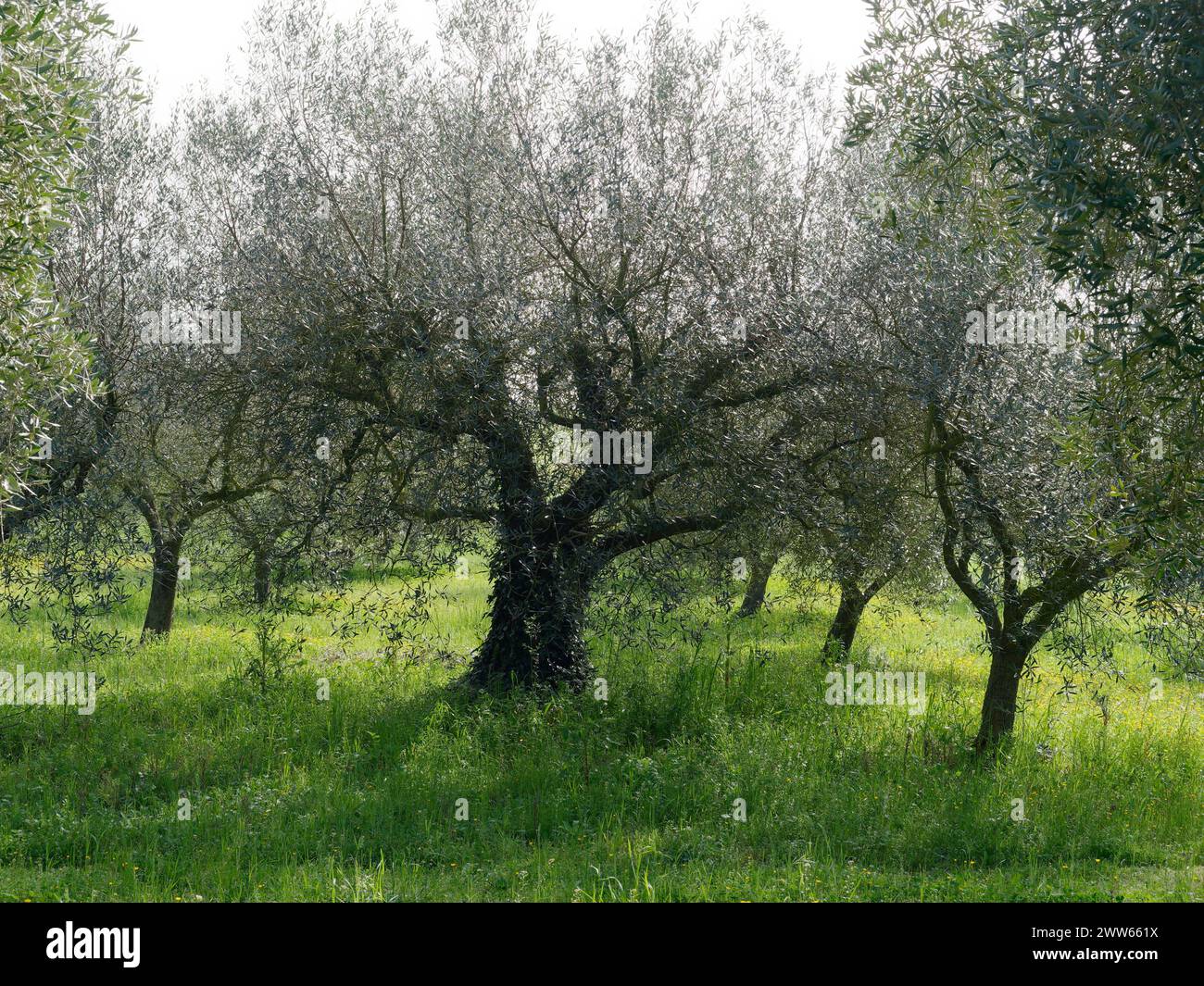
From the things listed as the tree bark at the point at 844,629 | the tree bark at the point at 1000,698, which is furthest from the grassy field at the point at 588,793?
the tree bark at the point at 844,629

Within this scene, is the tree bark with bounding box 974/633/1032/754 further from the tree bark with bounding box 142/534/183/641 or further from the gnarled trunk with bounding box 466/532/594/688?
the tree bark with bounding box 142/534/183/641

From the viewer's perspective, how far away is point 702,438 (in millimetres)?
10148

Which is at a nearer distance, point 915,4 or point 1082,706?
point 915,4

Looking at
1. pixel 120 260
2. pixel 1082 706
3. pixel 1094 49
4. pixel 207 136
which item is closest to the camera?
pixel 1094 49

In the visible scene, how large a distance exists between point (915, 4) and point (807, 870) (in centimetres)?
674

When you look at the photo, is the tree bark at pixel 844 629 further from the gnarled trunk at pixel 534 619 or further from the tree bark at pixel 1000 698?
the gnarled trunk at pixel 534 619

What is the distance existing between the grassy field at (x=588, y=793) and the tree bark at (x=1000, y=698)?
1.12 ft

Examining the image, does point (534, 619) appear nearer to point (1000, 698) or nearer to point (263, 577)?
point (263, 577)

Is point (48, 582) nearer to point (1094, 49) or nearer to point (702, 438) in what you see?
point (702, 438)

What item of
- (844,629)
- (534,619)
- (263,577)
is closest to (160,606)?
(263,577)

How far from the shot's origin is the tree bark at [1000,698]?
1146 cm

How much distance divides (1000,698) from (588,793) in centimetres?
503

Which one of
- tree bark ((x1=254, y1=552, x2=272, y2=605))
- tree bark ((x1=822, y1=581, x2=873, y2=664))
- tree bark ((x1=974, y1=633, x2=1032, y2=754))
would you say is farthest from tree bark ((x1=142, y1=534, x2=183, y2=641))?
tree bark ((x1=974, y1=633, x2=1032, y2=754))
